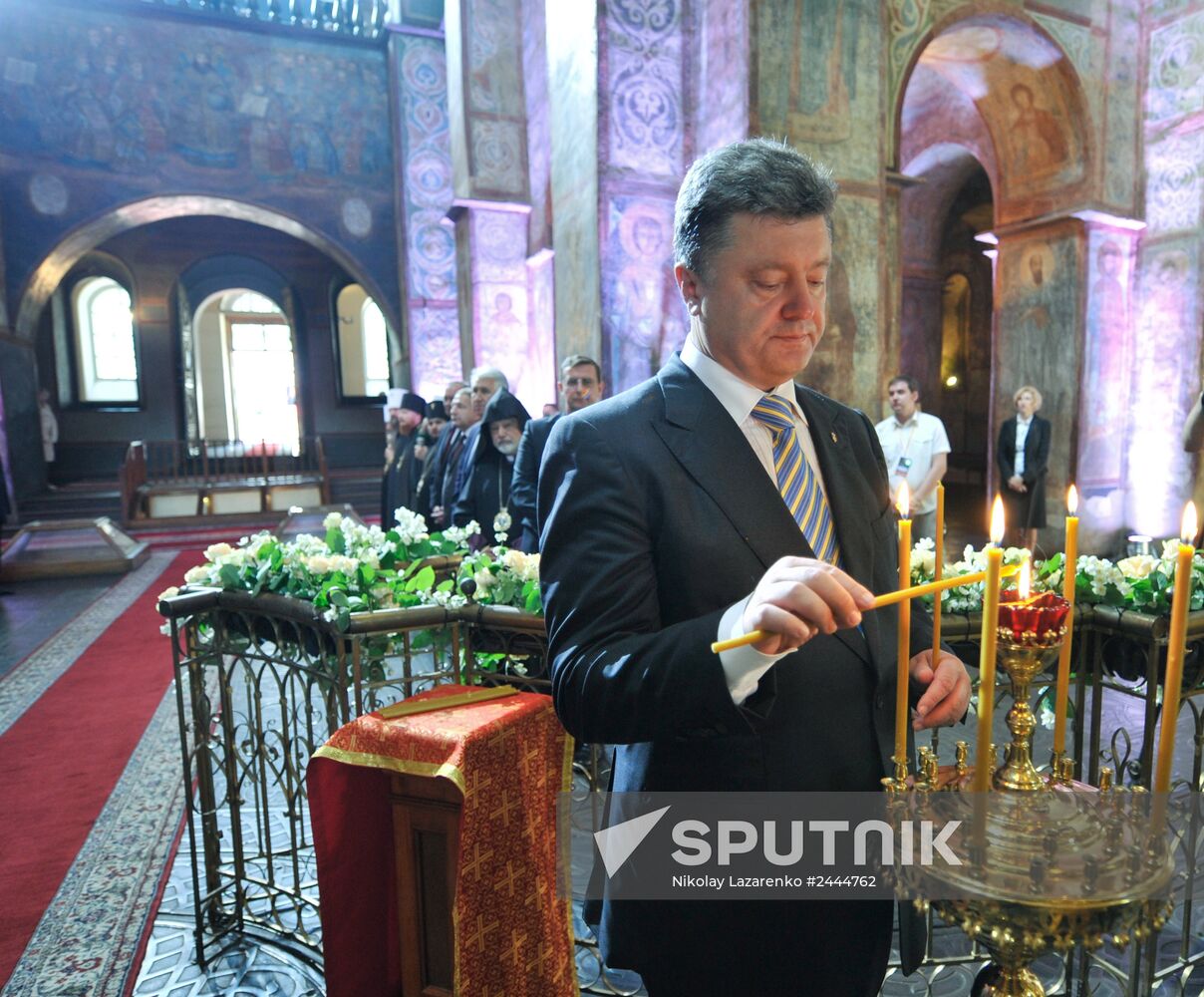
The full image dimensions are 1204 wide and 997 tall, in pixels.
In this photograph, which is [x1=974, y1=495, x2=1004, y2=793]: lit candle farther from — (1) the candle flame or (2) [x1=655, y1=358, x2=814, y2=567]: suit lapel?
(2) [x1=655, y1=358, x2=814, y2=567]: suit lapel

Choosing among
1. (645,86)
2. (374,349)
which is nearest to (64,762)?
(645,86)

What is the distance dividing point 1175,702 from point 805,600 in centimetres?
43

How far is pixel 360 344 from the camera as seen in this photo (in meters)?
20.2

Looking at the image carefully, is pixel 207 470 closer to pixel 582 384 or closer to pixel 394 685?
pixel 582 384

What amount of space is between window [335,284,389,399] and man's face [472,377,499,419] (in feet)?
46.9

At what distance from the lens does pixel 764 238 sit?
41.8 inches

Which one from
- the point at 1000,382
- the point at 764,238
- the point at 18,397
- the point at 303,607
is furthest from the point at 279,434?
the point at 764,238

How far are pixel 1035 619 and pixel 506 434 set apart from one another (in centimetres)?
439

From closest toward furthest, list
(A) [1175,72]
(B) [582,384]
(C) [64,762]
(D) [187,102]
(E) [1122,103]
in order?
1. (C) [64,762]
2. (B) [582,384]
3. (A) [1175,72]
4. (E) [1122,103]
5. (D) [187,102]

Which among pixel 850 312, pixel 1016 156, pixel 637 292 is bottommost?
pixel 850 312

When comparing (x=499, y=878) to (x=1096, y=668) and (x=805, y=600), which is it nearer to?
(x=805, y=600)

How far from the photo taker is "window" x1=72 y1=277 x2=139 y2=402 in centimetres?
1839

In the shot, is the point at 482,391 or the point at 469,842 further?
the point at 482,391

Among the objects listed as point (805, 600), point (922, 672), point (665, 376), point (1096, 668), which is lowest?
point (1096, 668)
